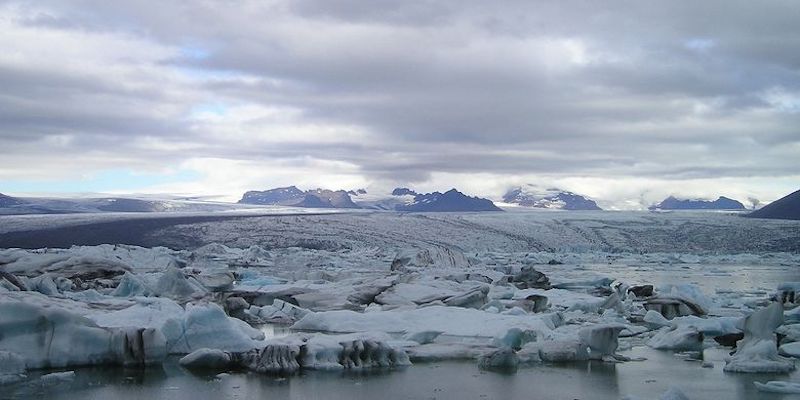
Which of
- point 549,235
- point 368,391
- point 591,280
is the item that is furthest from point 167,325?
point 549,235

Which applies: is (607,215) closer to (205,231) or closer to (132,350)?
(205,231)

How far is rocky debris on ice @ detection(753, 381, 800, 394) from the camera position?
19.0ft

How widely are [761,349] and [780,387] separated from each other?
1.05 metres

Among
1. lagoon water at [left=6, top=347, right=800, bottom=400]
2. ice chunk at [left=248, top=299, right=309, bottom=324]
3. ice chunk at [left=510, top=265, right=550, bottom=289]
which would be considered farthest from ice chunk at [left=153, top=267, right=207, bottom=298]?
ice chunk at [left=510, top=265, right=550, bottom=289]

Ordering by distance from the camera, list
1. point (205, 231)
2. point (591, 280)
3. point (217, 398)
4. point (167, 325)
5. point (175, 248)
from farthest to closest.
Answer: point (205, 231) < point (175, 248) < point (591, 280) < point (167, 325) < point (217, 398)

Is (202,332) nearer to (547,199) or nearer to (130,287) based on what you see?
(130,287)

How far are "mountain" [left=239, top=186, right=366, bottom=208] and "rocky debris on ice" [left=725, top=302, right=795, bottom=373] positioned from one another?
229 ft

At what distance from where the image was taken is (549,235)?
3331cm

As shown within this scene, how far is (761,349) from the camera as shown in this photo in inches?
270

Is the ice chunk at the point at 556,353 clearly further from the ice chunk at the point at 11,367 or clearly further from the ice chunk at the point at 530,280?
the ice chunk at the point at 530,280

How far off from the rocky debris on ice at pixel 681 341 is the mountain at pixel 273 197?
78.5 metres

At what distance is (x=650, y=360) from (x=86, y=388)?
485 centimetres

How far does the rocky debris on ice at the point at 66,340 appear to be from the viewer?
669 cm

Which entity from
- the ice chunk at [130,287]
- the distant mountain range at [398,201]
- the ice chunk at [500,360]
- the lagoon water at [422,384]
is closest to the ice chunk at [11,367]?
the lagoon water at [422,384]
